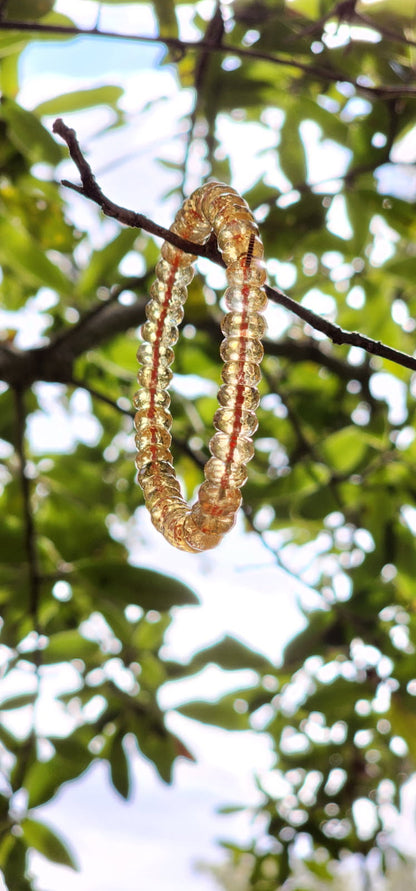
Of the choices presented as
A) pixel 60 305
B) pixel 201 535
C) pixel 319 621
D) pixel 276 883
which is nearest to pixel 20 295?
pixel 60 305

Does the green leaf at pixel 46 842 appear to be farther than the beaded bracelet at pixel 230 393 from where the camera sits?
Yes

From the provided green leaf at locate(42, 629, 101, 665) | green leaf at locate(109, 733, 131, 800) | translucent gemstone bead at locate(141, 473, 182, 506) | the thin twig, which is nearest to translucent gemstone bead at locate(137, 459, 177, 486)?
translucent gemstone bead at locate(141, 473, 182, 506)

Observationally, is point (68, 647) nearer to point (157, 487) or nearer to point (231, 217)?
point (157, 487)

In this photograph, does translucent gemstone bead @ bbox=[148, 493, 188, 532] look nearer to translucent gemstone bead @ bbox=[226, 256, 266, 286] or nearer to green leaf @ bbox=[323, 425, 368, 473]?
translucent gemstone bead @ bbox=[226, 256, 266, 286]

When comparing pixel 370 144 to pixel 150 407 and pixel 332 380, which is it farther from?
pixel 150 407

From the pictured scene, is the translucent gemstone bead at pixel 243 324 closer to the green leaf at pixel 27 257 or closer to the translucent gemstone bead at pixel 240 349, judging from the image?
the translucent gemstone bead at pixel 240 349

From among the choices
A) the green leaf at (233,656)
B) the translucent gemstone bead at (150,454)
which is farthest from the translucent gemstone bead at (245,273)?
the green leaf at (233,656)

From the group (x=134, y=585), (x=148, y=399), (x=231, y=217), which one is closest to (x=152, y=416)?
(x=148, y=399)
